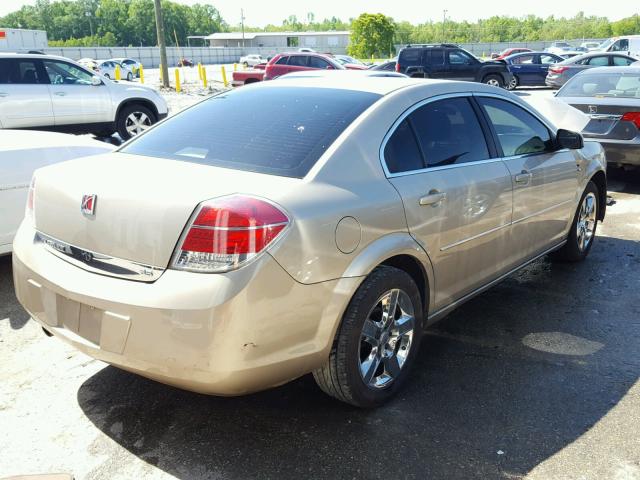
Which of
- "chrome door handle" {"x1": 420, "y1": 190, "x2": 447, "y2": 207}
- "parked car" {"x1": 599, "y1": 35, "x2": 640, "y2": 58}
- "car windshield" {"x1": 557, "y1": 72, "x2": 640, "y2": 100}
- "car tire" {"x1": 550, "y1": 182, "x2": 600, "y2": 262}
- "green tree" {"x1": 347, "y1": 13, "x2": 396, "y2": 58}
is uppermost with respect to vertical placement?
"green tree" {"x1": 347, "y1": 13, "x2": 396, "y2": 58}

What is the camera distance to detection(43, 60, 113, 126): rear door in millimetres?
10938

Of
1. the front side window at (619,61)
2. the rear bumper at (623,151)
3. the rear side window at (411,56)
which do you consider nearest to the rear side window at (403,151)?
the rear bumper at (623,151)

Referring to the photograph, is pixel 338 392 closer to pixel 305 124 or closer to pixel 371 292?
pixel 371 292

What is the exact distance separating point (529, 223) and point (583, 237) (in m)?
1.48

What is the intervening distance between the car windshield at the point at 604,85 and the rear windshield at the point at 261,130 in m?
6.38

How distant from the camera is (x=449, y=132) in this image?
3656mm

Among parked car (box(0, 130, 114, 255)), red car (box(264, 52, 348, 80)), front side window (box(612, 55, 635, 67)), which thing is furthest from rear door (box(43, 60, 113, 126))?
front side window (box(612, 55, 635, 67))

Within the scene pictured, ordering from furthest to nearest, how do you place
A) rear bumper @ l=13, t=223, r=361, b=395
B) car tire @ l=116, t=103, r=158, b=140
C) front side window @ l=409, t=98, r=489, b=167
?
car tire @ l=116, t=103, r=158, b=140 → front side window @ l=409, t=98, r=489, b=167 → rear bumper @ l=13, t=223, r=361, b=395

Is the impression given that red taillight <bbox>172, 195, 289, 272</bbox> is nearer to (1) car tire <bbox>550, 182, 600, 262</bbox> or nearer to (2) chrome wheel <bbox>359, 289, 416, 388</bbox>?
(2) chrome wheel <bbox>359, 289, 416, 388</bbox>

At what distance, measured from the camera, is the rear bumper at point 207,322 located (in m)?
2.45

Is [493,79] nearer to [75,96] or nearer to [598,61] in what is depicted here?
[598,61]

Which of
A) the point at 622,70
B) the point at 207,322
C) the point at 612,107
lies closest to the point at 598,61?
the point at 622,70

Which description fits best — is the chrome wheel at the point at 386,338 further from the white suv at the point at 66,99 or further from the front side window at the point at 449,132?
the white suv at the point at 66,99

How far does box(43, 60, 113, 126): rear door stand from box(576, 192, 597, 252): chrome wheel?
8972 mm
